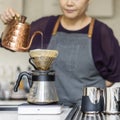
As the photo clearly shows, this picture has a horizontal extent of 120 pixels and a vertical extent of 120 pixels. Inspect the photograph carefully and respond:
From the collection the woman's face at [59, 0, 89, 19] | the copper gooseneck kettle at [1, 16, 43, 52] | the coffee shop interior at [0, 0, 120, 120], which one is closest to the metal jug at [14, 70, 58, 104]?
the copper gooseneck kettle at [1, 16, 43, 52]

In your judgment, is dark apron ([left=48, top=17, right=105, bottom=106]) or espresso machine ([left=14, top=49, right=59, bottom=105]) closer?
espresso machine ([left=14, top=49, right=59, bottom=105])

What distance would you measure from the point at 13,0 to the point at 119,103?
1.80 m

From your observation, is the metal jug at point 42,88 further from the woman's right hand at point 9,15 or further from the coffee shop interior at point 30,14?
the coffee shop interior at point 30,14

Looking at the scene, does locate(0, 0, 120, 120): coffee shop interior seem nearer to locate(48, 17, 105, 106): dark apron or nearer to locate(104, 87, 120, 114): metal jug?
locate(48, 17, 105, 106): dark apron

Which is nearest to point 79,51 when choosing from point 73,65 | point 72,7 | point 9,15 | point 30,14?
point 73,65

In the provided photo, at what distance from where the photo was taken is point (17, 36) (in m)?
1.23

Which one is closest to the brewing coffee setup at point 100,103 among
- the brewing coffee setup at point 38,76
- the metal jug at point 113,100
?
the metal jug at point 113,100

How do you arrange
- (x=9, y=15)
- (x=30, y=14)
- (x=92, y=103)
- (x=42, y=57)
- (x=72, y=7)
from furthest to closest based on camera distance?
(x=30, y=14)
(x=72, y=7)
(x=9, y=15)
(x=42, y=57)
(x=92, y=103)

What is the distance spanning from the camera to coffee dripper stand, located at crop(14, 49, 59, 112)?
1.15 meters

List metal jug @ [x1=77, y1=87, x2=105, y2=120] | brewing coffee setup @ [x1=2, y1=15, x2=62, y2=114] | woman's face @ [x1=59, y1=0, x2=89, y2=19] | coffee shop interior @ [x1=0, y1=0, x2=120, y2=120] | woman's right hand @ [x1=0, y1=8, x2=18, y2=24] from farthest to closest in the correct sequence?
coffee shop interior @ [x1=0, y1=0, x2=120, y2=120], woman's face @ [x1=59, y1=0, x2=89, y2=19], woman's right hand @ [x1=0, y1=8, x2=18, y2=24], brewing coffee setup @ [x1=2, y1=15, x2=62, y2=114], metal jug @ [x1=77, y1=87, x2=105, y2=120]

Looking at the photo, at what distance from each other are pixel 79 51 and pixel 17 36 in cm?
45

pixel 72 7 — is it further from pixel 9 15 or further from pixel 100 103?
pixel 100 103

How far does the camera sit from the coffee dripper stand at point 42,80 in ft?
3.77

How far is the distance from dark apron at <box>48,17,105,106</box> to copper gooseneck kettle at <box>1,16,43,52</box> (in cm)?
35
